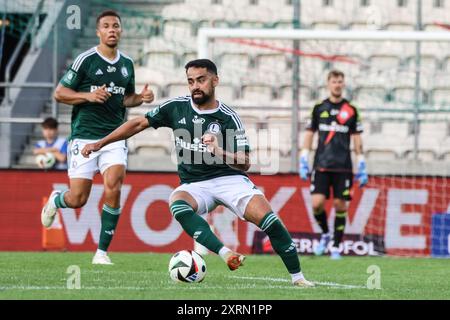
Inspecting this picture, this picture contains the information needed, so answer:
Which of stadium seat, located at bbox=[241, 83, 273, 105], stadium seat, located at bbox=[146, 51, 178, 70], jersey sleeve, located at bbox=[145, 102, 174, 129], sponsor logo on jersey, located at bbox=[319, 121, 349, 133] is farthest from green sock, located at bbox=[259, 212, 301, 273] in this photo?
stadium seat, located at bbox=[146, 51, 178, 70]

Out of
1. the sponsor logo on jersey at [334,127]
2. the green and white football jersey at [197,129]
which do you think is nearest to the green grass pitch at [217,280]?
the green and white football jersey at [197,129]

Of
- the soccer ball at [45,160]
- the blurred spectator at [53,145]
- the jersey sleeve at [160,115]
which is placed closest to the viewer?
the jersey sleeve at [160,115]

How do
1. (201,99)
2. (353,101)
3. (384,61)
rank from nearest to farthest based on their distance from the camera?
(201,99)
(353,101)
(384,61)

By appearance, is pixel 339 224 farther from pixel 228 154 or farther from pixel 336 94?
pixel 228 154

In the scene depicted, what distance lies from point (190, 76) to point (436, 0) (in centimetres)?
1048

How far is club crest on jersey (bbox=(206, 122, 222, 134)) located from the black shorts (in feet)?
17.5

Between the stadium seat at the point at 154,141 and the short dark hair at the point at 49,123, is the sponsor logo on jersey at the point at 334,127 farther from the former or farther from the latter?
the short dark hair at the point at 49,123

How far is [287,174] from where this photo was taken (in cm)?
1606

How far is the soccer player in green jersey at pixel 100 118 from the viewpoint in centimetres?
1173

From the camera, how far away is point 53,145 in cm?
1644

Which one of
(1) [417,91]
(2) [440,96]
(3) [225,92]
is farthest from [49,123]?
(2) [440,96]

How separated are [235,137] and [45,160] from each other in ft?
23.7
